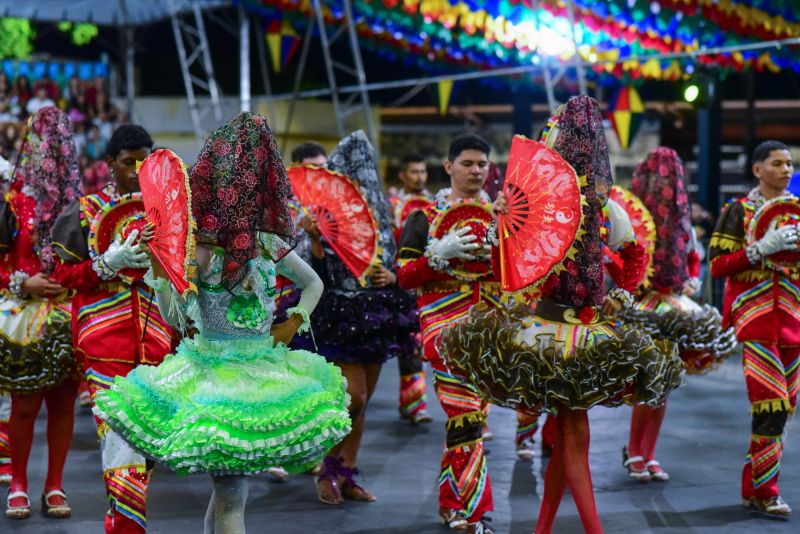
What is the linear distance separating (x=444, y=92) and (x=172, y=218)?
419 inches

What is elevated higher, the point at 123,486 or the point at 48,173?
the point at 48,173

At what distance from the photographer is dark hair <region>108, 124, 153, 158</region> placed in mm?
6012

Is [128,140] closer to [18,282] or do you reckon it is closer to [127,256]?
[127,256]

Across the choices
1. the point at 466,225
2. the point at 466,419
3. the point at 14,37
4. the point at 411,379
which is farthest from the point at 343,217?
the point at 14,37

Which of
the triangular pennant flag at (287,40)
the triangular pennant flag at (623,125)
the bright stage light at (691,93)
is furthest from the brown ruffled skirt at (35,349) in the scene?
the triangular pennant flag at (287,40)

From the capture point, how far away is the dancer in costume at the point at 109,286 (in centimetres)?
591

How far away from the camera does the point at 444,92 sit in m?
15.2

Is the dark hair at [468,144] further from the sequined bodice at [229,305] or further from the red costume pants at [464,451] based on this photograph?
the sequined bodice at [229,305]

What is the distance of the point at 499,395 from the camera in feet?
18.0

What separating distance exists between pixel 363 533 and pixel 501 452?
8.71 ft

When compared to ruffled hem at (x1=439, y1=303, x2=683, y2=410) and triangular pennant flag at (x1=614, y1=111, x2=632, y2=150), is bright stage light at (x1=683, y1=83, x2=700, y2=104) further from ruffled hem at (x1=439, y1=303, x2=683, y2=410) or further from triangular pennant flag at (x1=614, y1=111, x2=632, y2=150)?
ruffled hem at (x1=439, y1=303, x2=683, y2=410)

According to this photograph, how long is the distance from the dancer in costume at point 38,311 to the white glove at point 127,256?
1.07 meters

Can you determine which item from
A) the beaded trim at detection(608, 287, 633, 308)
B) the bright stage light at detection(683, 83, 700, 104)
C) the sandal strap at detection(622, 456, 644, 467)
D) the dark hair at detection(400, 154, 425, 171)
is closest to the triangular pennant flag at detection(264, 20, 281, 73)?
the bright stage light at detection(683, 83, 700, 104)

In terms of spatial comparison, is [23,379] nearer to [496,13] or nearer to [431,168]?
[496,13]
